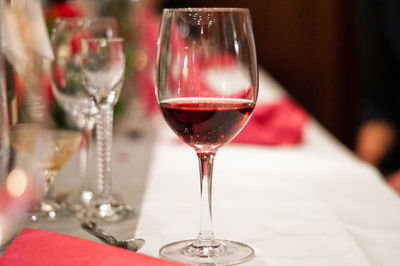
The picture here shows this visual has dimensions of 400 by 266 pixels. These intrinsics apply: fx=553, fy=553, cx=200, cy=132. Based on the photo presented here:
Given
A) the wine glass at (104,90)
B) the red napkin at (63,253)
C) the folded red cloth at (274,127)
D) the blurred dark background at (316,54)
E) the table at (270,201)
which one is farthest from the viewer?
the blurred dark background at (316,54)

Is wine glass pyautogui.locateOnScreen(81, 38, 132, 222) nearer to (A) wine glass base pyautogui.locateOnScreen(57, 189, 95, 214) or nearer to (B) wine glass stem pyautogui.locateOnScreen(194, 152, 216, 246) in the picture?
(A) wine glass base pyautogui.locateOnScreen(57, 189, 95, 214)

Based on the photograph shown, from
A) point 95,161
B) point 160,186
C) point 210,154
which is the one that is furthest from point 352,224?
point 95,161

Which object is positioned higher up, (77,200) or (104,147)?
(104,147)

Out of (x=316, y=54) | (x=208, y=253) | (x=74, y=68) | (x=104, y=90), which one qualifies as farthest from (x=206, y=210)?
(x=316, y=54)

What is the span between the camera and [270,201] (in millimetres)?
974

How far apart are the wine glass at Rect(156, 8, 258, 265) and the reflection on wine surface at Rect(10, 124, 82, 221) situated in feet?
0.86

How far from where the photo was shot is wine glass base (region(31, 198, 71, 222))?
2.84ft

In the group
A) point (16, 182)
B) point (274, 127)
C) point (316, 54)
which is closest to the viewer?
point (16, 182)

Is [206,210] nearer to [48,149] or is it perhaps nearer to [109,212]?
[109,212]

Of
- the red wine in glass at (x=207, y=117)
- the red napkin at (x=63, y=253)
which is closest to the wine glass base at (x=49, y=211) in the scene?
the red napkin at (x=63, y=253)

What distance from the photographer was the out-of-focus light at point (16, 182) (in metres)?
0.78

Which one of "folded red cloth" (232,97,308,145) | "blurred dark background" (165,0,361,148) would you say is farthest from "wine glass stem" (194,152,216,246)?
"blurred dark background" (165,0,361,148)

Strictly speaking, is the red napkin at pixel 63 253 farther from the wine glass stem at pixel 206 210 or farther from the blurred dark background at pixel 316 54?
the blurred dark background at pixel 316 54

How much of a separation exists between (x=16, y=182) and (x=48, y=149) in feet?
0.30
